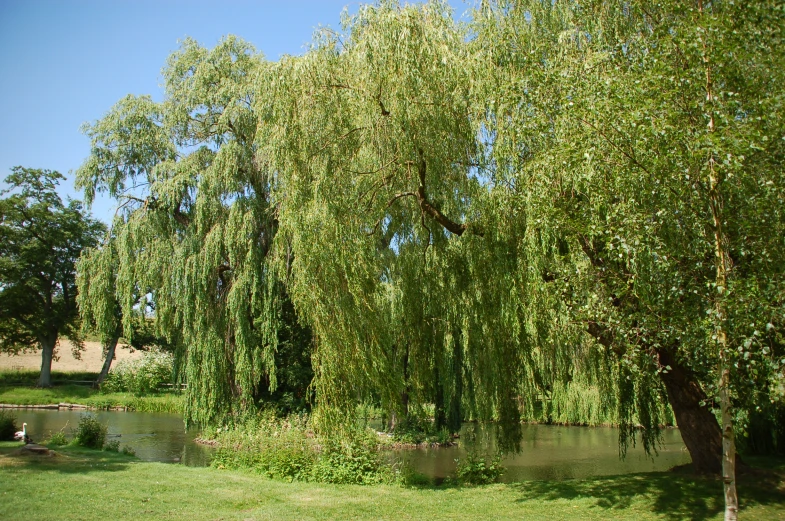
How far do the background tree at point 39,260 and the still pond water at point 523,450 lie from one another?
35.4 feet

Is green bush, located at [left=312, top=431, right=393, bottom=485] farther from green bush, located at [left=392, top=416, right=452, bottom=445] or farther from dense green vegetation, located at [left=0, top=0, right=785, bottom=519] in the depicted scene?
green bush, located at [left=392, top=416, right=452, bottom=445]

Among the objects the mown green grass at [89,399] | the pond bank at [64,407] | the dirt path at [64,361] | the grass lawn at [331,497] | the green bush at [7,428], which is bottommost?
the pond bank at [64,407]

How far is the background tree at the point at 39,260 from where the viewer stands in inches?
1176

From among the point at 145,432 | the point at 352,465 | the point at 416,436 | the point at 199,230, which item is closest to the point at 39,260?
the point at 145,432

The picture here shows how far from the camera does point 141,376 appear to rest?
33344 mm

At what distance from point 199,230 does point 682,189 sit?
37.6 feet

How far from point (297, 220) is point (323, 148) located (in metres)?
1.25

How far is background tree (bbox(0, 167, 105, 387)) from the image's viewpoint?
29859mm

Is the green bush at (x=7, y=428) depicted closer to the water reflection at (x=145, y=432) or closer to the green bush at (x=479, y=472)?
the water reflection at (x=145, y=432)

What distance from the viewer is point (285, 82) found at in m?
8.62

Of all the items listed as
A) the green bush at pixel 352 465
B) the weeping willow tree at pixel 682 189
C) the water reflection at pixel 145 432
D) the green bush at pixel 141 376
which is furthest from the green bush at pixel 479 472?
the green bush at pixel 141 376

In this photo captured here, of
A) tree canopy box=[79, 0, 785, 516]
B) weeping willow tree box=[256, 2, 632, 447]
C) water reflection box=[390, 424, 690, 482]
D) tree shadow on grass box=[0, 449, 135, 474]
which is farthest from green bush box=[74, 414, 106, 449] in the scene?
weeping willow tree box=[256, 2, 632, 447]

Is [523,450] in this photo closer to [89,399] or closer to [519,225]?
[519,225]

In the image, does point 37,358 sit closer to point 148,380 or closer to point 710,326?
point 148,380
